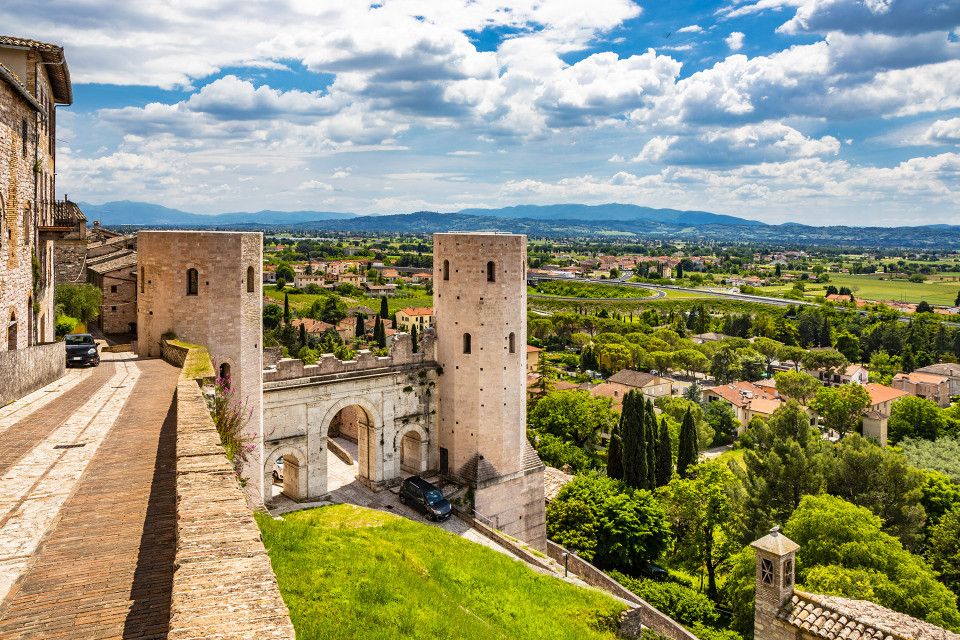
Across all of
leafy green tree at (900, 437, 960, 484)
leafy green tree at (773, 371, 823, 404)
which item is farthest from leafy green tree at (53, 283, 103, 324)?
leafy green tree at (773, 371, 823, 404)

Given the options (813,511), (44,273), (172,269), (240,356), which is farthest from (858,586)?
(44,273)

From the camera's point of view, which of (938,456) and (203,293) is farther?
(938,456)

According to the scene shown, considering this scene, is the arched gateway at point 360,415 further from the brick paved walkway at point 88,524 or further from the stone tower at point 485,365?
the brick paved walkway at point 88,524

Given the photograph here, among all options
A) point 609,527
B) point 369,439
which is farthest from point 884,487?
point 369,439

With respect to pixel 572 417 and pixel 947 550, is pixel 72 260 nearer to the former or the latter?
pixel 572 417

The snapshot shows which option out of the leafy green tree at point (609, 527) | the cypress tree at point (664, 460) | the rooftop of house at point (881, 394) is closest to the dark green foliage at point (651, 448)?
the cypress tree at point (664, 460)

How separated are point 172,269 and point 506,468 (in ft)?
53.1

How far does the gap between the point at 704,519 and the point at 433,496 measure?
1870cm

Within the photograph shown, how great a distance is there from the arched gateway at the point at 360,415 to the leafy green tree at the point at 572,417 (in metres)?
29.1

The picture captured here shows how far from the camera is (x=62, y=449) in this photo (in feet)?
36.1

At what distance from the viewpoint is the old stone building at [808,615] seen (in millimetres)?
15539

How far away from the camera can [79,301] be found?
34.4 m

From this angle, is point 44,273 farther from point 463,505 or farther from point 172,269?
point 463,505

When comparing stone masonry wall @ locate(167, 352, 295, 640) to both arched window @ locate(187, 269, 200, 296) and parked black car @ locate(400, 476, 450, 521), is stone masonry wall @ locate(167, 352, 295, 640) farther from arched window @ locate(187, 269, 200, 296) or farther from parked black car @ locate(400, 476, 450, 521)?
parked black car @ locate(400, 476, 450, 521)
